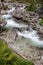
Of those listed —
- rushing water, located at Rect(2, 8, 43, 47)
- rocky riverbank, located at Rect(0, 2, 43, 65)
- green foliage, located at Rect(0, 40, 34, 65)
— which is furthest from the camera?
rushing water, located at Rect(2, 8, 43, 47)

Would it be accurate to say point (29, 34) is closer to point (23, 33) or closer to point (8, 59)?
point (23, 33)

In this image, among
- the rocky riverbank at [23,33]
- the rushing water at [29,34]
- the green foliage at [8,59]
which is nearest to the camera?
the green foliage at [8,59]

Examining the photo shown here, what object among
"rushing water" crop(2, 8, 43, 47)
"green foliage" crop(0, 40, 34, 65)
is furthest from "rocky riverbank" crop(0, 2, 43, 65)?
"green foliage" crop(0, 40, 34, 65)

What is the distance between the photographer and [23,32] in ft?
62.8

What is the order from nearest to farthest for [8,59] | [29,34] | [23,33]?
1. [8,59]
2. [29,34]
3. [23,33]

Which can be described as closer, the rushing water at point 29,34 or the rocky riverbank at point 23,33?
the rocky riverbank at point 23,33

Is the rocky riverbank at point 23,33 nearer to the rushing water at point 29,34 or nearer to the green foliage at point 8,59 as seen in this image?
the rushing water at point 29,34

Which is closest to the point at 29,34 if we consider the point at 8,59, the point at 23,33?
the point at 23,33

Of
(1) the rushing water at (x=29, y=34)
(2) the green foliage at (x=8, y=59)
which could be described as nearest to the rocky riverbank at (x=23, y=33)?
(1) the rushing water at (x=29, y=34)

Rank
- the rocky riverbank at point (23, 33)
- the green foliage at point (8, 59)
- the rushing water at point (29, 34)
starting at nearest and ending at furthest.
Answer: the green foliage at point (8, 59)
the rocky riverbank at point (23, 33)
the rushing water at point (29, 34)

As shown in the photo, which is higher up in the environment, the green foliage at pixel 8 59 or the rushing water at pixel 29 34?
the green foliage at pixel 8 59

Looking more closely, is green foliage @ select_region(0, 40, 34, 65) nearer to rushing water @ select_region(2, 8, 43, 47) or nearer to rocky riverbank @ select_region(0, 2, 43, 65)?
rocky riverbank @ select_region(0, 2, 43, 65)

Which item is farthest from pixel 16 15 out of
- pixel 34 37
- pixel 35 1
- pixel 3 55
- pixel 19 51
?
pixel 3 55

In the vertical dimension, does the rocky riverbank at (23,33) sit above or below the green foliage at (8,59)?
below
